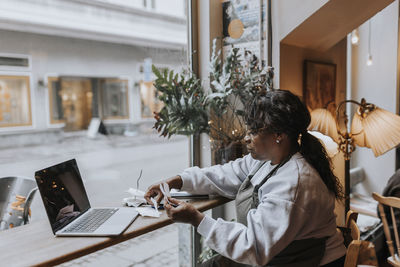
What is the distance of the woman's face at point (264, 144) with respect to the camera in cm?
133

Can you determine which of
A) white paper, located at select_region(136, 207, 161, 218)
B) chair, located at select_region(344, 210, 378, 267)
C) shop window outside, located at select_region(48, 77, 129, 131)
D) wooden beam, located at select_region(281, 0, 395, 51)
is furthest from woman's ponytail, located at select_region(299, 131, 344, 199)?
shop window outside, located at select_region(48, 77, 129, 131)

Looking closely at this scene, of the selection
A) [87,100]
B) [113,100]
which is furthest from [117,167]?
[87,100]

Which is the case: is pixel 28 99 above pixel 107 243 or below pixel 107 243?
above

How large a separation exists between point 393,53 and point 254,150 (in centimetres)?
321

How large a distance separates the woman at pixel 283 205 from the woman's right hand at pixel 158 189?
23cm

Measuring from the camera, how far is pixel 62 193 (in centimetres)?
138

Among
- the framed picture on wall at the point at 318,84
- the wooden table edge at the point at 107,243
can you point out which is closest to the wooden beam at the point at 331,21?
the framed picture on wall at the point at 318,84

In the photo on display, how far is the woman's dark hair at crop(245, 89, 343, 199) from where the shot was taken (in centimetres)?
129

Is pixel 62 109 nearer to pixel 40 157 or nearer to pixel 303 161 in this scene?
pixel 40 157

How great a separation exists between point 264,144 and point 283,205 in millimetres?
275

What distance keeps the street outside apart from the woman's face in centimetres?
83

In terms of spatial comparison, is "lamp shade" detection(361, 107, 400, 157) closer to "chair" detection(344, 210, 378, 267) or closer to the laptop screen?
"chair" detection(344, 210, 378, 267)

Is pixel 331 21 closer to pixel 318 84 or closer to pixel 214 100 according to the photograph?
pixel 318 84

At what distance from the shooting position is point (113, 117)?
3.65 metres
